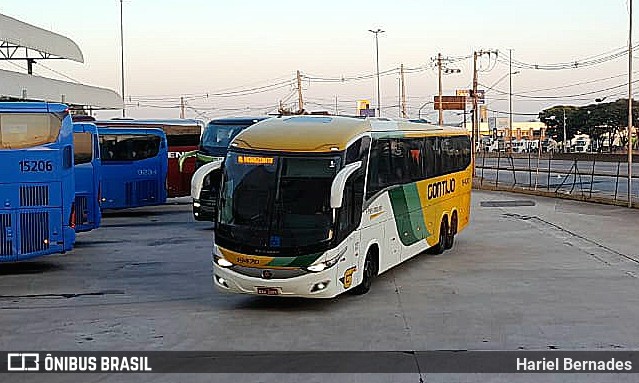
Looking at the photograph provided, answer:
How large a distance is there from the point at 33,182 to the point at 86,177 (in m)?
5.90

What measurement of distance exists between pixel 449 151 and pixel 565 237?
497 cm

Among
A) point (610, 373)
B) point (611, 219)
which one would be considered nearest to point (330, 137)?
point (610, 373)

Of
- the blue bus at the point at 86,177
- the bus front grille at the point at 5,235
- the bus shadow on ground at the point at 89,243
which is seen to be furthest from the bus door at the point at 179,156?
the bus front grille at the point at 5,235

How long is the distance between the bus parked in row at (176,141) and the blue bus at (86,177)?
832 centimetres

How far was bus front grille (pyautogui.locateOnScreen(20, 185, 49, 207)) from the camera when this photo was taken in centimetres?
1655

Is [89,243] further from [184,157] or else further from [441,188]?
[184,157]

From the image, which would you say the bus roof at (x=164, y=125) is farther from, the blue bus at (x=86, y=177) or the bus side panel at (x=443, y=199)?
the bus side panel at (x=443, y=199)

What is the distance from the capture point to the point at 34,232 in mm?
16719

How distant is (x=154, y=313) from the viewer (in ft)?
42.8

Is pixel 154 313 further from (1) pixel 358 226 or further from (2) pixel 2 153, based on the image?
(2) pixel 2 153

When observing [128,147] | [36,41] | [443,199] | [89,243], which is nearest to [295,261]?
[443,199]

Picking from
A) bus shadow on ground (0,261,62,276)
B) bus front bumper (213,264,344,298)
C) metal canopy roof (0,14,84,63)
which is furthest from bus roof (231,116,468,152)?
metal canopy roof (0,14,84,63)

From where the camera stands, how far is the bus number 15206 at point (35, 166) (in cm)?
1656

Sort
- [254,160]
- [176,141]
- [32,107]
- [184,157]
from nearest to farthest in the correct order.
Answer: [254,160] → [32,107] → [184,157] → [176,141]
